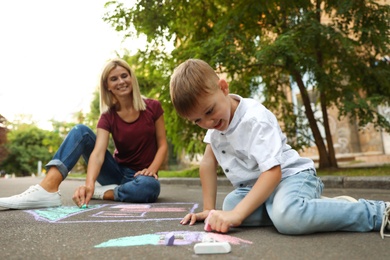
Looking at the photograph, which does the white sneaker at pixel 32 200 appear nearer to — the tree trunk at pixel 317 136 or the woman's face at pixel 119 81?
the woman's face at pixel 119 81

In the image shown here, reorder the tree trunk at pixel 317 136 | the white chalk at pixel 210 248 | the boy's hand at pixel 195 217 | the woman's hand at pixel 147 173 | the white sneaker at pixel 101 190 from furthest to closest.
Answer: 1. the tree trunk at pixel 317 136
2. the white sneaker at pixel 101 190
3. the woman's hand at pixel 147 173
4. the boy's hand at pixel 195 217
5. the white chalk at pixel 210 248

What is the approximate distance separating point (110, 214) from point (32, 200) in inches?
26.9

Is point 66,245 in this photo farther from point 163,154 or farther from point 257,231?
point 163,154

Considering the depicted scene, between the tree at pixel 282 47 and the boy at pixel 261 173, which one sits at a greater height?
the tree at pixel 282 47

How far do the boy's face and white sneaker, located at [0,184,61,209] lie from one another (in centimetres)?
166

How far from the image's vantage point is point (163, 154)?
3.42m

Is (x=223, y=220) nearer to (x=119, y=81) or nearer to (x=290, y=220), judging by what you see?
(x=290, y=220)

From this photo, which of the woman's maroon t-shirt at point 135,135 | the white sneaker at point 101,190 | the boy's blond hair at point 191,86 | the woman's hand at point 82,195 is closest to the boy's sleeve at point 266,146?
the boy's blond hair at point 191,86

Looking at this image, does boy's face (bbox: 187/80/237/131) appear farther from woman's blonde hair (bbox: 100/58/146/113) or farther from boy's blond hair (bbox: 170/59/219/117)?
woman's blonde hair (bbox: 100/58/146/113)

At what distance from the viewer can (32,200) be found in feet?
9.35

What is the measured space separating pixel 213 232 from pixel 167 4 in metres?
5.02

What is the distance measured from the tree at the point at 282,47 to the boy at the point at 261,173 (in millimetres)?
3553

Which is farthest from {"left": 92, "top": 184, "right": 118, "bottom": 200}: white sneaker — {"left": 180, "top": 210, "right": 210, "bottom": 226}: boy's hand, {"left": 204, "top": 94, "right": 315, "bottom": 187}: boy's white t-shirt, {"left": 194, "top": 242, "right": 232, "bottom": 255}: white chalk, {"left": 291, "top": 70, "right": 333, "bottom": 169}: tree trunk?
{"left": 291, "top": 70, "right": 333, "bottom": 169}: tree trunk

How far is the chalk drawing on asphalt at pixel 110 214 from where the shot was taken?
94.6 inches
